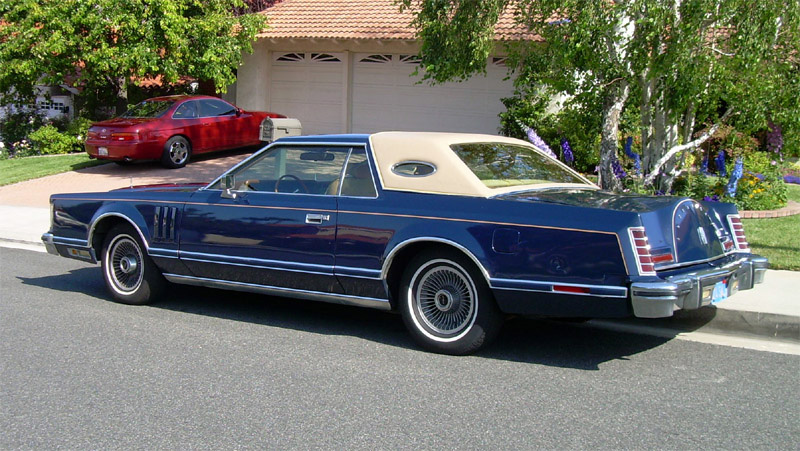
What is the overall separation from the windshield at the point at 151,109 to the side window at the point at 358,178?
12.0 m

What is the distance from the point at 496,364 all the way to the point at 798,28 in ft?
20.9

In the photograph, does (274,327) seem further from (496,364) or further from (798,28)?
(798,28)

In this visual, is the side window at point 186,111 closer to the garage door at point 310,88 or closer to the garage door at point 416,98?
the garage door at point 310,88

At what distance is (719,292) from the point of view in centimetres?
562

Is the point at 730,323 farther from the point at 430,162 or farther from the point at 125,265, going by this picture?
the point at 125,265

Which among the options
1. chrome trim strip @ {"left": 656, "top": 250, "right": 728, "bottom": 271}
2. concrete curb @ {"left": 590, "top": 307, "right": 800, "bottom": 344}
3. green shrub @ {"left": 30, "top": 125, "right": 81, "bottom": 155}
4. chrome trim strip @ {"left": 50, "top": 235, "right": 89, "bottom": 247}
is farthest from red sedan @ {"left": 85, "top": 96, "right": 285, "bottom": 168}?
chrome trim strip @ {"left": 656, "top": 250, "right": 728, "bottom": 271}

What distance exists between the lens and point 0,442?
176 inches

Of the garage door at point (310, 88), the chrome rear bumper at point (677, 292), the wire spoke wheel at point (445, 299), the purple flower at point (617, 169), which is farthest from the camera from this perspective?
the garage door at point (310, 88)

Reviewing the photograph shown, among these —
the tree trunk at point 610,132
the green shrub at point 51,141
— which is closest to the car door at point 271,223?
the tree trunk at point 610,132

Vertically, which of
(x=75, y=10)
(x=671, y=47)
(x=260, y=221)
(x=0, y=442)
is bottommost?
(x=0, y=442)

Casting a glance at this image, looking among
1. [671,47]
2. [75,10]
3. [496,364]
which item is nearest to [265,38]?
[75,10]

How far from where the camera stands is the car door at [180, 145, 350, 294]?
6391mm

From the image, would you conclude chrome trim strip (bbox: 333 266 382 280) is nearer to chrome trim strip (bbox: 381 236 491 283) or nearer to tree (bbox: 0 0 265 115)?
chrome trim strip (bbox: 381 236 491 283)

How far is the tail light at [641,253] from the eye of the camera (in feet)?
17.0
